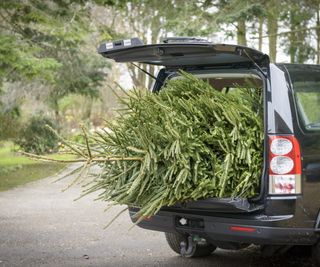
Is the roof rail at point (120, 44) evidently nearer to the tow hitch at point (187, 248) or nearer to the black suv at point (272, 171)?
the black suv at point (272, 171)

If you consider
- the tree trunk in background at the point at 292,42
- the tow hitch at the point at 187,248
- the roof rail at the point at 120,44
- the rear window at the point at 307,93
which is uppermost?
the tree trunk in background at the point at 292,42

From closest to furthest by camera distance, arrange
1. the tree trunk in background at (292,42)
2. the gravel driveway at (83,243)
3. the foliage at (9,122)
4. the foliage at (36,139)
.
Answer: the gravel driveway at (83,243), the tree trunk in background at (292,42), the foliage at (9,122), the foliage at (36,139)

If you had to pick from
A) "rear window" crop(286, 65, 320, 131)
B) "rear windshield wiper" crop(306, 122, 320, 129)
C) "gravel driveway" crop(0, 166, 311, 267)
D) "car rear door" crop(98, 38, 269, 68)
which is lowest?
"gravel driveway" crop(0, 166, 311, 267)

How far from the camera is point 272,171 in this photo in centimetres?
458

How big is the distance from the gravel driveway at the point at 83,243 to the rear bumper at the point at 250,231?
1251 millimetres

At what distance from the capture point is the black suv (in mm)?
4582

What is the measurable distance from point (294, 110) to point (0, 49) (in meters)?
7.13

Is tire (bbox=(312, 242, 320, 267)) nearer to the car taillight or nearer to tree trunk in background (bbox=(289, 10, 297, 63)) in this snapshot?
the car taillight

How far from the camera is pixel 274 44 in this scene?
16484 mm

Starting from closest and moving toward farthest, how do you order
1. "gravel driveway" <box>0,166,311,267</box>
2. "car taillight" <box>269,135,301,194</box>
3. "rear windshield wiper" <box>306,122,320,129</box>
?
"car taillight" <box>269,135,301,194</box>
"rear windshield wiper" <box>306,122,320,129</box>
"gravel driveway" <box>0,166,311,267</box>

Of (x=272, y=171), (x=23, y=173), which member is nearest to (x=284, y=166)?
(x=272, y=171)

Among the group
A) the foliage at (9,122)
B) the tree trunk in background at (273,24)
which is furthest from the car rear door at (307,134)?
the foliage at (9,122)

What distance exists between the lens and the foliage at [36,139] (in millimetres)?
21312

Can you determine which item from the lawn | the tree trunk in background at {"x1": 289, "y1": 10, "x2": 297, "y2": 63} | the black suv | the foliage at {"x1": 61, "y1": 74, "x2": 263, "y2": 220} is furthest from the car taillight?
the tree trunk in background at {"x1": 289, "y1": 10, "x2": 297, "y2": 63}
